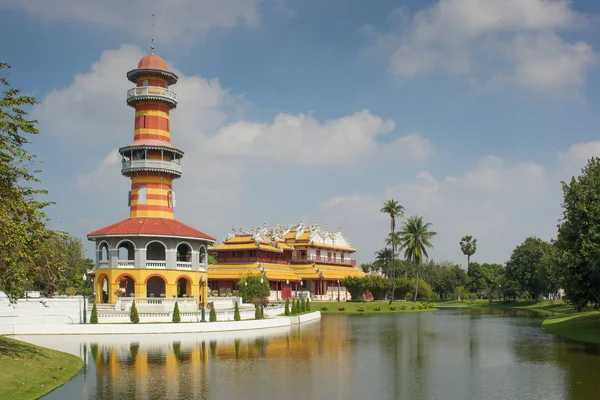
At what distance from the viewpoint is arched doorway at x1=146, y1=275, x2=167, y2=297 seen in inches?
2319

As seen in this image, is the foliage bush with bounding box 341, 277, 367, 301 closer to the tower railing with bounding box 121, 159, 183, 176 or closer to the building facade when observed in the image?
the building facade

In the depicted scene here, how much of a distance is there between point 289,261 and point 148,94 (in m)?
46.2

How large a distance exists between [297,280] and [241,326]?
44.4 meters

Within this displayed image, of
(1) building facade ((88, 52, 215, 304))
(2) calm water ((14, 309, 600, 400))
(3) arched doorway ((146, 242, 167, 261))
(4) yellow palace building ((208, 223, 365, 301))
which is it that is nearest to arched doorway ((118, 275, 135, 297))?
(1) building facade ((88, 52, 215, 304))

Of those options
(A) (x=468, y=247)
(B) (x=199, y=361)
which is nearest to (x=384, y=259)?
(A) (x=468, y=247)

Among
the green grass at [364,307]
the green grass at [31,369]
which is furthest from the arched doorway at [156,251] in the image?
the green grass at [31,369]

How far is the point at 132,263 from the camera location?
55000mm

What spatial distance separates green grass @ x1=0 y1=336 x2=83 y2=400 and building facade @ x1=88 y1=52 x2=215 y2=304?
2504cm

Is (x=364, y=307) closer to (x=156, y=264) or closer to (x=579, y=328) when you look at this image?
(x=156, y=264)

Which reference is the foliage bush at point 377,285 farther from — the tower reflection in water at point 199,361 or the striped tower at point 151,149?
the tower reflection in water at point 199,361

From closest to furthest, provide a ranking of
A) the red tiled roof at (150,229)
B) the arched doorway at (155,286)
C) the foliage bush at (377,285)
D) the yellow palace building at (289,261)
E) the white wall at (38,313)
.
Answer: the white wall at (38,313) < the red tiled roof at (150,229) < the arched doorway at (155,286) < the yellow palace building at (289,261) < the foliage bush at (377,285)

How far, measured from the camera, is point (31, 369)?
2470cm

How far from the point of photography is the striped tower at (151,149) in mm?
57375

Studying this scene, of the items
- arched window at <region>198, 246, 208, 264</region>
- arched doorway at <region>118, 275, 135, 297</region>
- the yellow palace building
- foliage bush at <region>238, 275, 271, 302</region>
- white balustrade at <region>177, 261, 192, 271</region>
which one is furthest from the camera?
the yellow palace building
